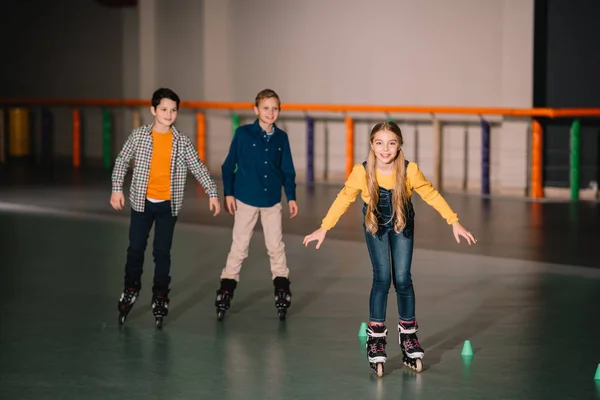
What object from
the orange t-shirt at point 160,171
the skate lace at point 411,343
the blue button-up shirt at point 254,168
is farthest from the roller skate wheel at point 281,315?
the skate lace at point 411,343

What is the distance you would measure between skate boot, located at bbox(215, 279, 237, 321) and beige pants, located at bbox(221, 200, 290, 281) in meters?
0.05

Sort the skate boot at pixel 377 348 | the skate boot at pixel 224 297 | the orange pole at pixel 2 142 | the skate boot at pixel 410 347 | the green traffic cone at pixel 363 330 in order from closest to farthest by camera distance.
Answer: the skate boot at pixel 377 348 → the skate boot at pixel 410 347 → the green traffic cone at pixel 363 330 → the skate boot at pixel 224 297 → the orange pole at pixel 2 142

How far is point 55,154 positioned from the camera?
25766mm

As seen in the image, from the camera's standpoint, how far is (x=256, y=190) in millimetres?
8773

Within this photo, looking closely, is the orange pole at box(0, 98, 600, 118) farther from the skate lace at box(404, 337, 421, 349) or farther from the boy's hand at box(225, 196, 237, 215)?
the skate lace at box(404, 337, 421, 349)

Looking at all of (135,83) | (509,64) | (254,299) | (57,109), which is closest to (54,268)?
(254,299)

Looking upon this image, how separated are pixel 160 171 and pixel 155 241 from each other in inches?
18.7

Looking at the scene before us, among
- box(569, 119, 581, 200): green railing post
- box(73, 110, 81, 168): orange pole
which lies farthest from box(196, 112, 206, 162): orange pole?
box(569, 119, 581, 200): green railing post

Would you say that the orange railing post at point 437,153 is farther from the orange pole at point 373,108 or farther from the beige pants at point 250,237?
the beige pants at point 250,237

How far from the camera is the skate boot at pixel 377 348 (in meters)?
6.95

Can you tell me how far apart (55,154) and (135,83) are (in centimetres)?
266

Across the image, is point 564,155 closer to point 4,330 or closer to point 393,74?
point 393,74

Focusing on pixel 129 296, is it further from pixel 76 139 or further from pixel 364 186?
pixel 76 139

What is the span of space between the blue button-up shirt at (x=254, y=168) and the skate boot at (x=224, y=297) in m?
0.56
